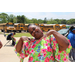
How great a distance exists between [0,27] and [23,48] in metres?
28.3

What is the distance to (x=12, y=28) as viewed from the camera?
23656 millimetres

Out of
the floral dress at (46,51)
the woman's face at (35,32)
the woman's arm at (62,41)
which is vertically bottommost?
the floral dress at (46,51)

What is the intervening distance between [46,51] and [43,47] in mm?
63

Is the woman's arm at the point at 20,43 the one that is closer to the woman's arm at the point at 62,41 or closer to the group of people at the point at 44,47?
the group of people at the point at 44,47

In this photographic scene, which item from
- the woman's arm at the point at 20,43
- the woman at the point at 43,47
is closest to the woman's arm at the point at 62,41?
the woman at the point at 43,47

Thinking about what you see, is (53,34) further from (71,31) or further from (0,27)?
(0,27)

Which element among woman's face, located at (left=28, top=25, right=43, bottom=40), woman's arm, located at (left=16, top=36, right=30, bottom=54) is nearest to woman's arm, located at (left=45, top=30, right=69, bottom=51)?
woman's face, located at (left=28, top=25, right=43, bottom=40)

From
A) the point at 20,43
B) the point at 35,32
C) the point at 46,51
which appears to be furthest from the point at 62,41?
the point at 20,43

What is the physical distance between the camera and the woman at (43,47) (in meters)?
1.18

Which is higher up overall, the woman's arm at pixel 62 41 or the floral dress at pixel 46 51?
the woman's arm at pixel 62 41

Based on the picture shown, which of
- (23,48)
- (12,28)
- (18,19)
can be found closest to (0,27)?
(12,28)

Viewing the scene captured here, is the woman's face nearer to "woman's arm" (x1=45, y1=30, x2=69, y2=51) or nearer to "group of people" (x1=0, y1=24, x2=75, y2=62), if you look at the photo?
"group of people" (x1=0, y1=24, x2=75, y2=62)

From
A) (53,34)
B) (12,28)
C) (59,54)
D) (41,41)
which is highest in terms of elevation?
(53,34)

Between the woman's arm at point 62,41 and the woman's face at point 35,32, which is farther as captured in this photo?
the woman's face at point 35,32
